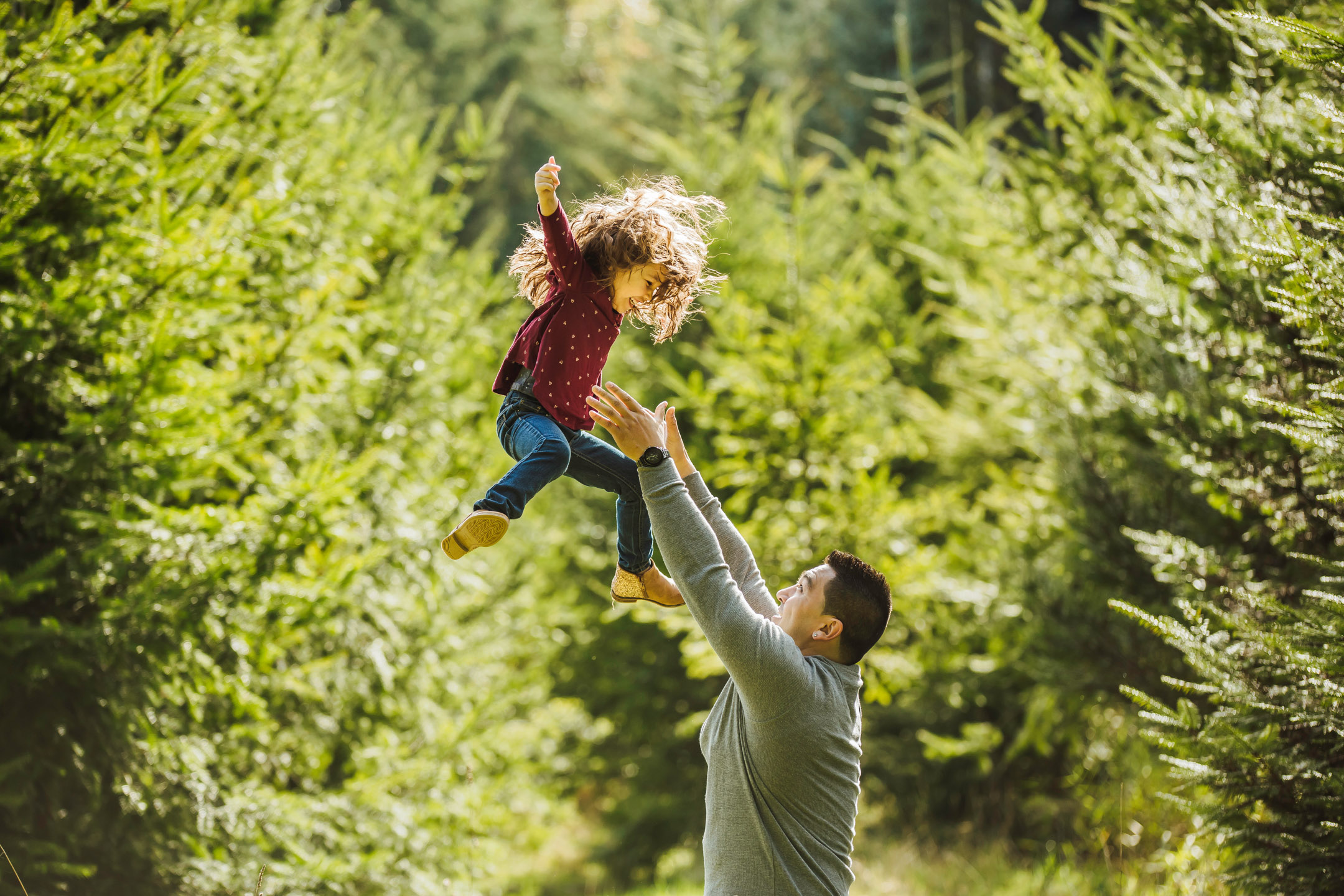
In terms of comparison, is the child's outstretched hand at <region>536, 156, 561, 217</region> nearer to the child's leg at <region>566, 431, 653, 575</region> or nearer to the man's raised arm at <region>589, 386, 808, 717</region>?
the man's raised arm at <region>589, 386, 808, 717</region>

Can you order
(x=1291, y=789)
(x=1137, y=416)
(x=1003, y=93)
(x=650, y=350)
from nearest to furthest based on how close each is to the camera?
(x=1291, y=789) → (x=1137, y=416) → (x=650, y=350) → (x=1003, y=93)

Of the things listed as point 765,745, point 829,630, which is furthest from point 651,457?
point 765,745

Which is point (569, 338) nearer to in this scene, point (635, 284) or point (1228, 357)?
point (635, 284)

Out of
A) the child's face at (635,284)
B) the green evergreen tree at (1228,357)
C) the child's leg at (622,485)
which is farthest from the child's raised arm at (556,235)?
the green evergreen tree at (1228,357)

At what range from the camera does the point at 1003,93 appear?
1291 centimetres

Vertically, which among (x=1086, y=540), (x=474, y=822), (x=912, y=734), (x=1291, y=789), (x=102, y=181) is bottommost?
(x=912, y=734)

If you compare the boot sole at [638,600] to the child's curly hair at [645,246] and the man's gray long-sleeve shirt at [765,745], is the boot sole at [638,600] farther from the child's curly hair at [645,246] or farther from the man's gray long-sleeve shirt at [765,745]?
the child's curly hair at [645,246]

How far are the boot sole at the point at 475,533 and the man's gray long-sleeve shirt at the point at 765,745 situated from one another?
38cm

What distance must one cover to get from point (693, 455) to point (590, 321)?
5.33 meters

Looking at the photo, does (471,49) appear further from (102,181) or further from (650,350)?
(102,181)

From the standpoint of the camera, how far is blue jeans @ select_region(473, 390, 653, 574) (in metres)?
2.13

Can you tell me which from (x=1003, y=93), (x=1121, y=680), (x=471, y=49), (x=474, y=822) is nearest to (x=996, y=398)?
(x=1121, y=680)

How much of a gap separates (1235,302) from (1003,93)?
9907mm

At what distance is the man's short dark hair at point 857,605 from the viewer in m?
2.31
